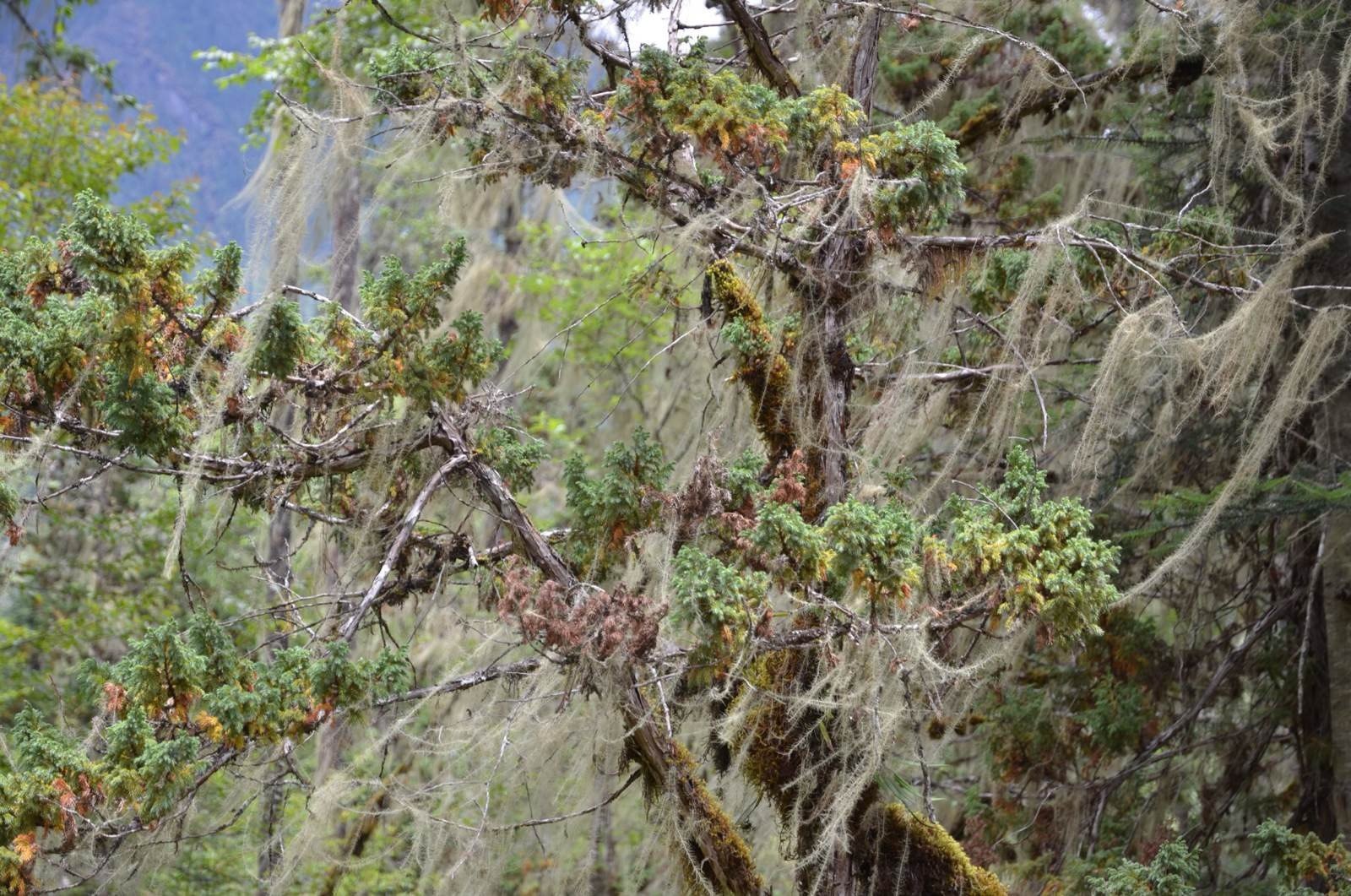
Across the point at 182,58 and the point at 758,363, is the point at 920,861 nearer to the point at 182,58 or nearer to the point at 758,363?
the point at 758,363

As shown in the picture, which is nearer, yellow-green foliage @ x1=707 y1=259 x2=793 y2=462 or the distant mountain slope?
yellow-green foliage @ x1=707 y1=259 x2=793 y2=462

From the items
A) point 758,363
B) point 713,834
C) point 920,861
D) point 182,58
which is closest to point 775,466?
point 758,363

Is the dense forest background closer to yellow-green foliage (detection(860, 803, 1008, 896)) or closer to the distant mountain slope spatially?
yellow-green foliage (detection(860, 803, 1008, 896))

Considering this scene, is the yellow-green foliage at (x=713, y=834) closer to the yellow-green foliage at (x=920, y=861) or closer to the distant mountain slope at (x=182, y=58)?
the yellow-green foliage at (x=920, y=861)

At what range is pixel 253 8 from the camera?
142 ft

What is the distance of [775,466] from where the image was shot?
16.0 ft

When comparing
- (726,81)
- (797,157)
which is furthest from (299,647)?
(797,157)

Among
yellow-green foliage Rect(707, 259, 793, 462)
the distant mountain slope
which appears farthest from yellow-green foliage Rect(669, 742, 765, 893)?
the distant mountain slope

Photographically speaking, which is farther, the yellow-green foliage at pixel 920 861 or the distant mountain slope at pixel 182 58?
the distant mountain slope at pixel 182 58

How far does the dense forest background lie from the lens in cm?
391

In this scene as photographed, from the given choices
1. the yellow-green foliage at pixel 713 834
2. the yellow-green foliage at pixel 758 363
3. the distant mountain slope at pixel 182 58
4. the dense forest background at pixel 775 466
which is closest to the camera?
the dense forest background at pixel 775 466

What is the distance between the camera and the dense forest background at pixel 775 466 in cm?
391

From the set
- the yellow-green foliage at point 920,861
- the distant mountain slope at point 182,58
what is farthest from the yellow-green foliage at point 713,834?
the distant mountain slope at point 182,58

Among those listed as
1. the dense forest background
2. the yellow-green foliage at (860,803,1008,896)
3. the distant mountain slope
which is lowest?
the yellow-green foliage at (860,803,1008,896)
